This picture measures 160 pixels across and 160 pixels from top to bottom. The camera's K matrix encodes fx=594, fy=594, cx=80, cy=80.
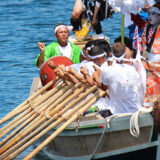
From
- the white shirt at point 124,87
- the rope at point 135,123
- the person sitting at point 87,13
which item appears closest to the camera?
the rope at point 135,123

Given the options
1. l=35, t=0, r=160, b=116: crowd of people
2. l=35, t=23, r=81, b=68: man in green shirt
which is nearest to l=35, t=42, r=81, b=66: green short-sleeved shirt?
l=35, t=23, r=81, b=68: man in green shirt

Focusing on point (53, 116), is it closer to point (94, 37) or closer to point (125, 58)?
point (125, 58)

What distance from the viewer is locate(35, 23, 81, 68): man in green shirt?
9.11 metres

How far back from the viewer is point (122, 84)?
21.8ft

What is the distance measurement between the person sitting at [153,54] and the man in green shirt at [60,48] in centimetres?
235

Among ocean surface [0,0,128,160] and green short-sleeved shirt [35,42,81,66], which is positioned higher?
green short-sleeved shirt [35,42,81,66]

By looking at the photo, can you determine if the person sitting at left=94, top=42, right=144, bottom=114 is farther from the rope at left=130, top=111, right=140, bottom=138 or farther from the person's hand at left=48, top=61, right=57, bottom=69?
the person's hand at left=48, top=61, right=57, bottom=69

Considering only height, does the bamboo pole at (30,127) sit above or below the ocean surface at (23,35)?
above

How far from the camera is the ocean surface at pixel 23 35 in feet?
41.2

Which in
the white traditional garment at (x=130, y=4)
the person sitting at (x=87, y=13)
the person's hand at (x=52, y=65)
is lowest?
the person sitting at (x=87, y=13)

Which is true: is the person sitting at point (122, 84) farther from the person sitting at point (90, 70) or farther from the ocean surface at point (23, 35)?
the ocean surface at point (23, 35)

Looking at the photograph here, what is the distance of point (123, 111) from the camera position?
22.5 ft

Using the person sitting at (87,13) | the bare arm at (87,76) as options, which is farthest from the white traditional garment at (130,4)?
the person sitting at (87,13)

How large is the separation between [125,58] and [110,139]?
958 mm
